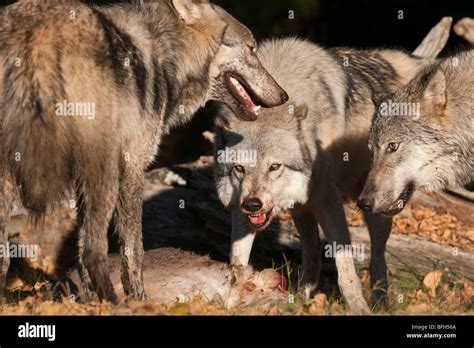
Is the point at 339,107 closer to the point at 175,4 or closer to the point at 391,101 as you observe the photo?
the point at 391,101

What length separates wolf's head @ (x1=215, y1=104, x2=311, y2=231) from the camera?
7508 mm

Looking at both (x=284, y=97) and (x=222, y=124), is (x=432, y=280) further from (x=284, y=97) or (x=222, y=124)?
(x=222, y=124)

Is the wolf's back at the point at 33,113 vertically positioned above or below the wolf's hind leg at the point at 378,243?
above

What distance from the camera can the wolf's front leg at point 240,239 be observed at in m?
7.80

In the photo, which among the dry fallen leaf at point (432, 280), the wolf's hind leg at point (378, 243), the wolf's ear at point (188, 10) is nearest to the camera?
the wolf's ear at point (188, 10)

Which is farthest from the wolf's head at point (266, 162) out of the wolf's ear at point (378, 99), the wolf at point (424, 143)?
the wolf at point (424, 143)

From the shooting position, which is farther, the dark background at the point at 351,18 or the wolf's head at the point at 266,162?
the dark background at the point at 351,18

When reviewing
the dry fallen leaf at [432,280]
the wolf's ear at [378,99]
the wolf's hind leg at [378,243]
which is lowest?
the dry fallen leaf at [432,280]

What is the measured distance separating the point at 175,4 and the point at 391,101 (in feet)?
6.12

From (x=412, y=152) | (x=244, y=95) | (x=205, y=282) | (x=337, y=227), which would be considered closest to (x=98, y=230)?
(x=205, y=282)

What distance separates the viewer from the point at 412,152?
7.10 m

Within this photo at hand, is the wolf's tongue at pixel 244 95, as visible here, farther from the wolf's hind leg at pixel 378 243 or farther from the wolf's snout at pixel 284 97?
the wolf's hind leg at pixel 378 243

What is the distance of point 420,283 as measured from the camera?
8.16m

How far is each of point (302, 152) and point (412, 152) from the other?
98cm
